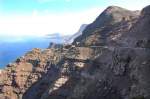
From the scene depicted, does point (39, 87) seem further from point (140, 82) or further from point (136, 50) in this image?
point (140, 82)

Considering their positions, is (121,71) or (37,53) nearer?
(121,71)

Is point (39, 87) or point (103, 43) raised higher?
point (103, 43)

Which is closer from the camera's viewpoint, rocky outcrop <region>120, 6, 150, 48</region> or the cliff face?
the cliff face

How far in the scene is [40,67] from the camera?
584ft

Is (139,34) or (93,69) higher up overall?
(139,34)

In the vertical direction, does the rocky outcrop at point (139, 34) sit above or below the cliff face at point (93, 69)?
above

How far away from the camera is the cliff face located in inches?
4540

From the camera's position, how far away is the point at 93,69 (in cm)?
13812

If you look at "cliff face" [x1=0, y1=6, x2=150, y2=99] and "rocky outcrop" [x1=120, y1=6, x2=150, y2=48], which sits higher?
"rocky outcrop" [x1=120, y1=6, x2=150, y2=48]

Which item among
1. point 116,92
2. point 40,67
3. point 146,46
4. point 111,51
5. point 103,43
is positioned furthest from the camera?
point 40,67

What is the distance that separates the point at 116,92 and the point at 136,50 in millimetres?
12009

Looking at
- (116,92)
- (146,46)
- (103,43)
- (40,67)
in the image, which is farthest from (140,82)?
(40,67)

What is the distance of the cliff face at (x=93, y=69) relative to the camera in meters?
115

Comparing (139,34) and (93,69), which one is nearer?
(93,69)
